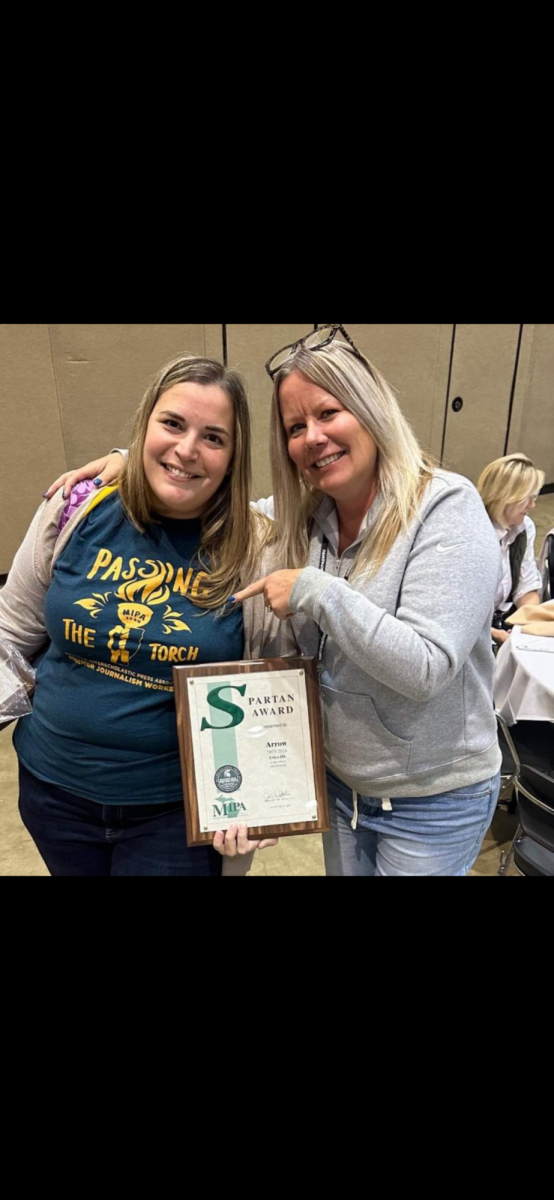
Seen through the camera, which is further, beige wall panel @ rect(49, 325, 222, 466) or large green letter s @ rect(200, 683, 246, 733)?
beige wall panel @ rect(49, 325, 222, 466)

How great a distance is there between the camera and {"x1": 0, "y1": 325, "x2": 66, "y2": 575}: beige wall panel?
3.76m

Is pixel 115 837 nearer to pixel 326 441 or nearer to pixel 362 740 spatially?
pixel 362 740

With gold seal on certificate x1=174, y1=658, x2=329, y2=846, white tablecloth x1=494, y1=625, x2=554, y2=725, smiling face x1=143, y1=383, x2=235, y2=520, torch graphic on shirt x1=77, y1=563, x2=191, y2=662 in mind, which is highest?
smiling face x1=143, y1=383, x2=235, y2=520

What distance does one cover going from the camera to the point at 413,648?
3.54ft

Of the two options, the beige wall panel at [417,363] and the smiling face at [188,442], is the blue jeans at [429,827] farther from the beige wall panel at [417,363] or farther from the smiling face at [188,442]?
the beige wall panel at [417,363]

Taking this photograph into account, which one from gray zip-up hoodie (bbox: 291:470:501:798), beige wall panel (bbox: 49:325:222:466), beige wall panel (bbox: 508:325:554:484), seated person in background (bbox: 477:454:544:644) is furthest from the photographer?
beige wall panel (bbox: 508:325:554:484)

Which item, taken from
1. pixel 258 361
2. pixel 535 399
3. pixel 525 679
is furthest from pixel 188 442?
pixel 535 399

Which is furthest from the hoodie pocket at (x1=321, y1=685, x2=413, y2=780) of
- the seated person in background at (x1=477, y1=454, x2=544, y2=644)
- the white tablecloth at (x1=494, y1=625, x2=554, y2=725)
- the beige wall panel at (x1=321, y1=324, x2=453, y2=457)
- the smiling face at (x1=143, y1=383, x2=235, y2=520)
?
the beige wall panel at (x1=321, y1=324, x2=453, y2=457)

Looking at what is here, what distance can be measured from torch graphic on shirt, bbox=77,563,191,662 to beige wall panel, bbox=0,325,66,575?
2.96 meters

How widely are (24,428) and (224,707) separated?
125 inches

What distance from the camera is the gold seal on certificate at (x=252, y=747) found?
1.28 metres

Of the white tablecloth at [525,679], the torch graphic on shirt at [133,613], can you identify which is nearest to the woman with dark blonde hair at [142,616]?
the torch graphic on shirt at [133,613]

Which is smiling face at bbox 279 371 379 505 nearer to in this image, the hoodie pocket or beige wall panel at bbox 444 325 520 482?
the hoodie pocket

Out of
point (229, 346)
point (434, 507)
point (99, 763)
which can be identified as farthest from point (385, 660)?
point (229, 346)
